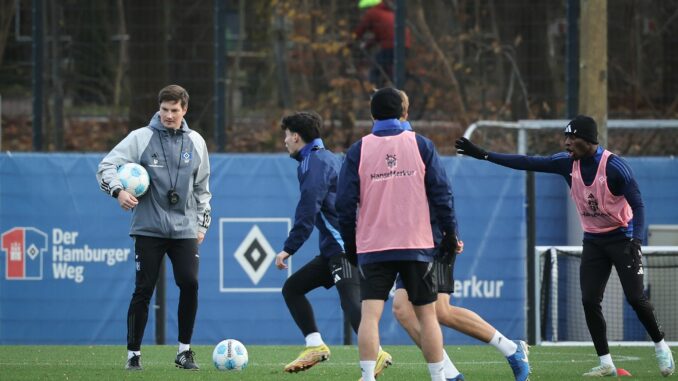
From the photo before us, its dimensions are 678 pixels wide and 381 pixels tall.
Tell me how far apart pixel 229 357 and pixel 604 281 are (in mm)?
2987

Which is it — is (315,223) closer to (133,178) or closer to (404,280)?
(133,178)

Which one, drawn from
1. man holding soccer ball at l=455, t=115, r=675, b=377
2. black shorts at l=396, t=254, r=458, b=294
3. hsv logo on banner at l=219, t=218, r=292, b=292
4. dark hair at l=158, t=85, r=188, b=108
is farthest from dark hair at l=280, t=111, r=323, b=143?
hsv logo on banner at l=219, t=218, r=292, b=292

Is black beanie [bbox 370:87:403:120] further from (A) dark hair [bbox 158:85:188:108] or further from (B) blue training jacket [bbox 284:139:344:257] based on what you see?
(A) dark hair [bbox 158:85:188:108]

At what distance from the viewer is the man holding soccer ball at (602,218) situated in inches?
402

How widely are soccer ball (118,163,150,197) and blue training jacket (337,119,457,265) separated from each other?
88.1 inches

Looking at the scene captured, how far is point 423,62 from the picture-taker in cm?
2077

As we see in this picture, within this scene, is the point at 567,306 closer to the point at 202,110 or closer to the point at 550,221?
the point at 550,221

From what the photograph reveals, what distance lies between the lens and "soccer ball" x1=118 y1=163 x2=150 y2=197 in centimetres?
1005

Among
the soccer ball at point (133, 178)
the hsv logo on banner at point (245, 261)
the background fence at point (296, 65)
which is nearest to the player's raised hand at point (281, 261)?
the soccer ball at point (133, 178)

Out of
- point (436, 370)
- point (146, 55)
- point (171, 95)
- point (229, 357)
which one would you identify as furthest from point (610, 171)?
point (146, 55)

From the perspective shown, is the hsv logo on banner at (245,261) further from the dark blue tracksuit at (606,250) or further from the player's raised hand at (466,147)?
the player's raised hand at (466,147)

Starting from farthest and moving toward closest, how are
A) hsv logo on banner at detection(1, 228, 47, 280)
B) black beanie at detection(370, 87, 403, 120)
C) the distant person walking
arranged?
the distant person walking
hsv logo on banner at detection(1, 228, 47, 280)
black beanie at detection(370, 87, 403, 120)

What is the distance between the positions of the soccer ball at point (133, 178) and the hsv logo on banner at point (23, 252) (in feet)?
16.4

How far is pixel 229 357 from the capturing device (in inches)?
406
